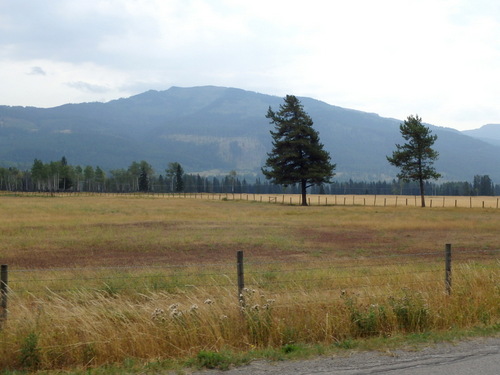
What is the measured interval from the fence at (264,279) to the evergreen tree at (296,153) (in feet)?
166

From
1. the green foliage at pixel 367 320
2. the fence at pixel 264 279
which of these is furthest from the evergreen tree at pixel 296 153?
the green foliage at pixel 367 320

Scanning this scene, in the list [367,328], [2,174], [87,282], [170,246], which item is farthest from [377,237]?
[2,174]

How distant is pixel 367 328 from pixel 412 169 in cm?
6148

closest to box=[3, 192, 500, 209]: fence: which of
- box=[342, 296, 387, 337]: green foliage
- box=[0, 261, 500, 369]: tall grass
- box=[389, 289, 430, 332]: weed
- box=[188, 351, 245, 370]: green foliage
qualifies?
box=[0, 261, 500, 369]: tall grass

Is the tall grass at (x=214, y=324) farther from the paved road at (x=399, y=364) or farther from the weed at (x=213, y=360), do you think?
the paved road at (x=399, y=364)

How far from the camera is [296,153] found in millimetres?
69250

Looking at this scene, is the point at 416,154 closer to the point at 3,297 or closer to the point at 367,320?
the point at 367,320

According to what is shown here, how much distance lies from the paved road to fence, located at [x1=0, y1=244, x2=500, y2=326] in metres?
2.52

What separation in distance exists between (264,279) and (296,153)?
5486 centimetres

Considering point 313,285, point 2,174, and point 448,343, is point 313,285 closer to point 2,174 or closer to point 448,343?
point 448,343

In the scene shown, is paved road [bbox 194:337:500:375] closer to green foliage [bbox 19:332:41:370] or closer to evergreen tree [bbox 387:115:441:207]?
green foliage [bbox 19:332:41:370]

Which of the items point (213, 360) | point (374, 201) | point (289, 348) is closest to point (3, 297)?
A: point (213, 360)

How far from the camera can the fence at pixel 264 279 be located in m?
12.0

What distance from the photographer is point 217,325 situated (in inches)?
337
